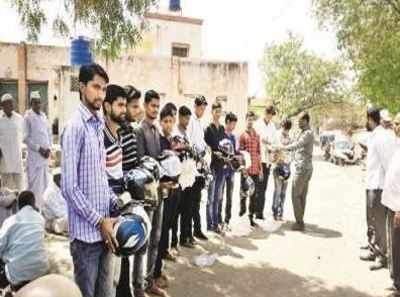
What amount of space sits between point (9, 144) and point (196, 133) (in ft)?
10.5

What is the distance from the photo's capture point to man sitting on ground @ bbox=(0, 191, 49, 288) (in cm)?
430

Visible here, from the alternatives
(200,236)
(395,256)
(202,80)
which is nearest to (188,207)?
(200,236)

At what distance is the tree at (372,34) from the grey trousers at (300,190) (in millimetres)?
6073

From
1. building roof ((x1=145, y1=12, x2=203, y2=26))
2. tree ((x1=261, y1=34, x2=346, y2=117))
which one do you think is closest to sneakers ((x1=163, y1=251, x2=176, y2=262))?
building roof ((x1=145, y1=12, x2=203, y2=26))

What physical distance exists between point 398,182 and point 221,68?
57.6 ft

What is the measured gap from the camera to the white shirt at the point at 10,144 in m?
7.98

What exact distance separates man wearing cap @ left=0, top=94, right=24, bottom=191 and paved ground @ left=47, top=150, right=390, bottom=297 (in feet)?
5.59

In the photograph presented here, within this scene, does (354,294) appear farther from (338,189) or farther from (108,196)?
(338,189)

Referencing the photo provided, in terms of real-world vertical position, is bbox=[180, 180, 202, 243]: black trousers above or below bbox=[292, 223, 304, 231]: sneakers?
above

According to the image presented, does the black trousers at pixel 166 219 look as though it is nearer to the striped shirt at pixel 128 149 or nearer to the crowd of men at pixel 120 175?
the crowd of men at pixel 120 175

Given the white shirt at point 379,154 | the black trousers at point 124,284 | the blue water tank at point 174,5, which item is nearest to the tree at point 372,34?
the white shirt at point 379,154

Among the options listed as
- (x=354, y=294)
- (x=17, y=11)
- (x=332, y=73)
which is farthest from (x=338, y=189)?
(x=332, y=73)

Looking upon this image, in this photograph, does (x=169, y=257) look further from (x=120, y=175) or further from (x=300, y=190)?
(x=300, y=190)

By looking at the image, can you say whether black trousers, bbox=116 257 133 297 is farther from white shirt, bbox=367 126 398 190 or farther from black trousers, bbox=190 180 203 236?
white shirt, bbox=367 126 398 190
